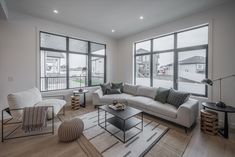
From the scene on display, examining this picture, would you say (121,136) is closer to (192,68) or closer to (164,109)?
(164,109)

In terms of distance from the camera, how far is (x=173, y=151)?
190cm

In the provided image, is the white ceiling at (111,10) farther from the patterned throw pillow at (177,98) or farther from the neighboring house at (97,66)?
the patterned throw pillow at (177,98)

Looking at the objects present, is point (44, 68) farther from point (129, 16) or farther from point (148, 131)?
point (148, 131)

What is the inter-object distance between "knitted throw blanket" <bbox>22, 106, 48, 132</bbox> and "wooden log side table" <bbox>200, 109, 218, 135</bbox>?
11.2 ft

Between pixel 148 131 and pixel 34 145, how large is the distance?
223 centimetres

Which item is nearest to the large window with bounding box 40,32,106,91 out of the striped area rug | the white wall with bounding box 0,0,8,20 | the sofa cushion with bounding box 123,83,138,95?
the white wall with bounding box 0,0,8,20

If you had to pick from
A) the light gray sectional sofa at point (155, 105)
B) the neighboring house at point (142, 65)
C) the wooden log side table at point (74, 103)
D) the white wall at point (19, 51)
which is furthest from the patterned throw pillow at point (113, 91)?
the white wall at point (19, 51)

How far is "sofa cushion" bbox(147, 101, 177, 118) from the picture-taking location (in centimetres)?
269

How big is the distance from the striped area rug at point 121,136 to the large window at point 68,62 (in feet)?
6.86

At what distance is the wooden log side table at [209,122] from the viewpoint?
2.40m

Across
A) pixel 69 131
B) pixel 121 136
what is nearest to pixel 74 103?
pixel 69 131

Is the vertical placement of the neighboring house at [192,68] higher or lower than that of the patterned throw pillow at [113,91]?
higher

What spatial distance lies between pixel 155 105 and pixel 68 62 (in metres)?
3.41

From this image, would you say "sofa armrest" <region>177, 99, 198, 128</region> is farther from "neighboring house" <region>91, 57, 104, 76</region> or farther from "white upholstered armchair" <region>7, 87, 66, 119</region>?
"neighboring house" <region>91, 57, 104, 76</region>
